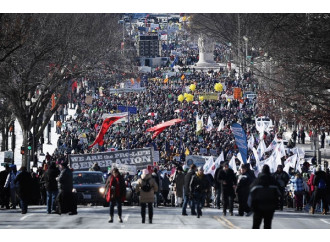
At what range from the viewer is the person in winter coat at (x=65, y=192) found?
24.5 metres

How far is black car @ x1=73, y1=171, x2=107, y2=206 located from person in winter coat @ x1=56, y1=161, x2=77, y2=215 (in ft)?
13.4

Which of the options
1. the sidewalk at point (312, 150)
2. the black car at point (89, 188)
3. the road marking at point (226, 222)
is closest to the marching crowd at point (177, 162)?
the road marking at point (226, 222)

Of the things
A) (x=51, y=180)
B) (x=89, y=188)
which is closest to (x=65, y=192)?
(x=51, y=180)

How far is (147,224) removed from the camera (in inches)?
Answer: 899

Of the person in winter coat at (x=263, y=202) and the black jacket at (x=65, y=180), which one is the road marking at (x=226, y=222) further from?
the person in winter coat at (x=263, y=202)

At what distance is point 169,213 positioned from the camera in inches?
1071

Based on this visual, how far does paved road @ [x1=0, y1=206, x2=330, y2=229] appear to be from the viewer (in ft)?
73.0

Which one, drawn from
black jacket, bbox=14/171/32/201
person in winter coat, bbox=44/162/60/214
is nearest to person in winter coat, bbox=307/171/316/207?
person in winter coat, bbox=44/162/60/214

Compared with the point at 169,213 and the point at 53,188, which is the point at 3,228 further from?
the point at 169,213

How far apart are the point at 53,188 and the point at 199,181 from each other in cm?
354

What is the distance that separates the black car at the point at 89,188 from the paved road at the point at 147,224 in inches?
63.2

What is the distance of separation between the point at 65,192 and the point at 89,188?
16.0ft

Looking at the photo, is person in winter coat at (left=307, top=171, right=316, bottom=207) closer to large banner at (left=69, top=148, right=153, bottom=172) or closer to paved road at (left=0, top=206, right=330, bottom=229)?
paved road at (left=0, top=206, right=330, bottom=229)

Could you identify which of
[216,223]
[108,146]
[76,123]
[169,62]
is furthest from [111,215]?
[169,62]
